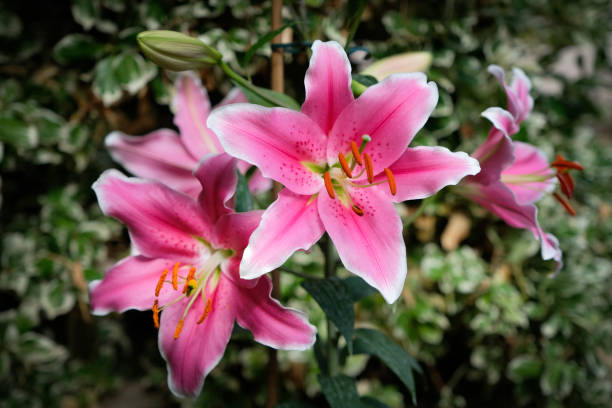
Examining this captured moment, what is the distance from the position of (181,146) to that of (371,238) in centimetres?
33

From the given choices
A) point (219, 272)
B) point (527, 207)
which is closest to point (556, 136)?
point (527, 207)

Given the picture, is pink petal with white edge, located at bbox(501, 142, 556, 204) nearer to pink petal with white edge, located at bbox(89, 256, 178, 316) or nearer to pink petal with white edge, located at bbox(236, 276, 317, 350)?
pink petal with white edge, located at bbox(236, 276, 317, 350)

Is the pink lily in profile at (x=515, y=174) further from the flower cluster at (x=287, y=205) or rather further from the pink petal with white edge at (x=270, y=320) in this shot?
the pink petal with white edge at (x=270, y=320)

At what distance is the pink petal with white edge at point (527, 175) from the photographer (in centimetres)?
60

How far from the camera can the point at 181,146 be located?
0.65 meters

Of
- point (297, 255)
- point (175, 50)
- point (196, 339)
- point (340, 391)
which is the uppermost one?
point (175, 50)

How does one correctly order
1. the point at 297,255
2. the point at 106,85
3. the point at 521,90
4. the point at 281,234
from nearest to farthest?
the point at 281,234
the point at 521,90
the point at 106,85
the point at 297,255

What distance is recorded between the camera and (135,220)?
492mm

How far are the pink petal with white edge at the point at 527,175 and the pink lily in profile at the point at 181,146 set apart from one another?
32cm

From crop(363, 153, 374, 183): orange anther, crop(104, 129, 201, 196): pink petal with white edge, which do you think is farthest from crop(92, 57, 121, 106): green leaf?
crop(363, 153, 374, 183): orange anther

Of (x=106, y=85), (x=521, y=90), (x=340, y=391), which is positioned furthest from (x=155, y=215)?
(x=106, y=85)

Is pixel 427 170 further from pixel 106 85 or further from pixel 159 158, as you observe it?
pixel 106 85

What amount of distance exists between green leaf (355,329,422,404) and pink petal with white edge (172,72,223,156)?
32 centimetres

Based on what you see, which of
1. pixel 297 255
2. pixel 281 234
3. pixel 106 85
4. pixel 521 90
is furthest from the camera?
pixel 297 255
